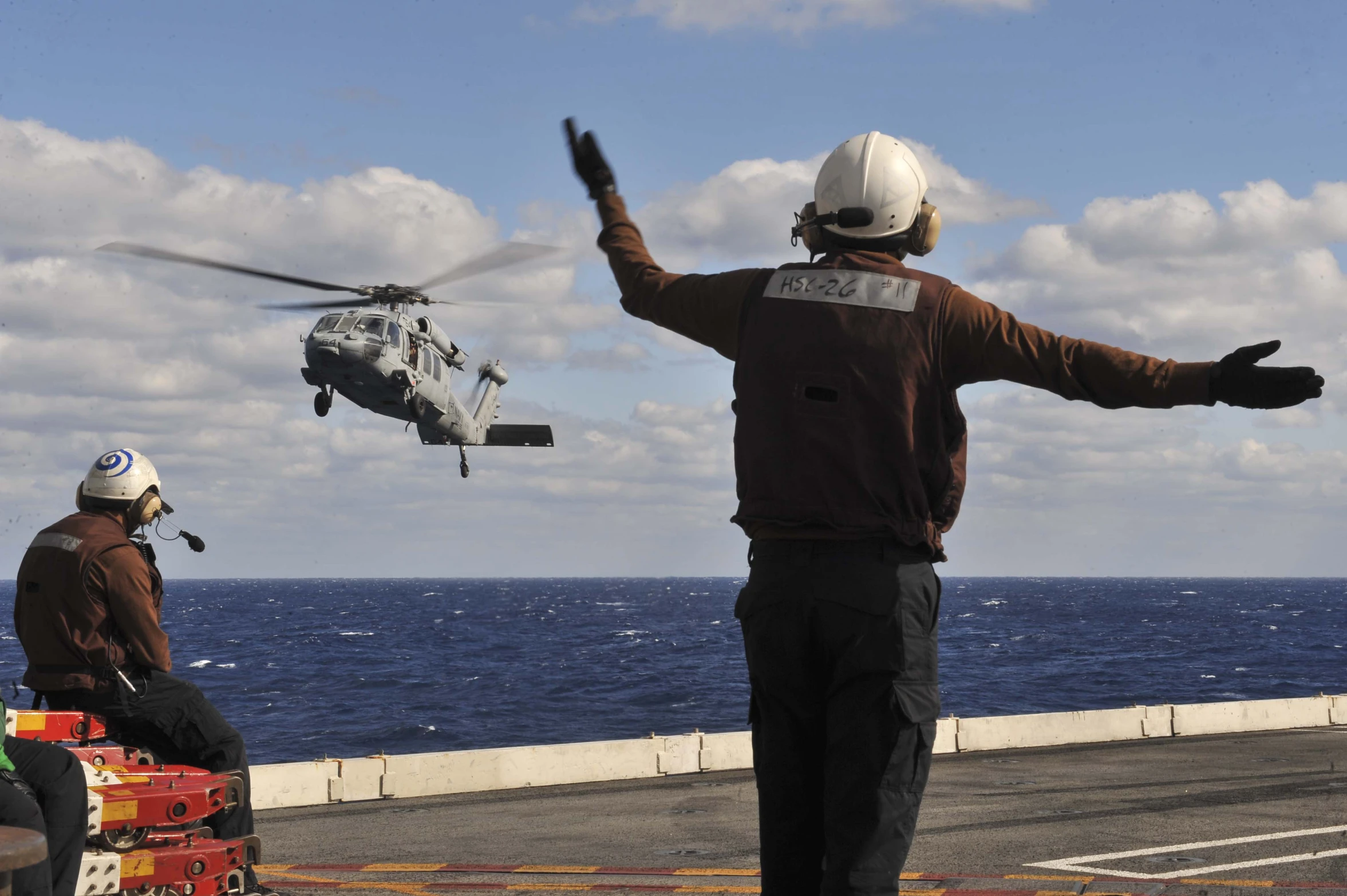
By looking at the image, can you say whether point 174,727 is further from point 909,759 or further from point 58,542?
point 909,759

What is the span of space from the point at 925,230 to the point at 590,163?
1.09m

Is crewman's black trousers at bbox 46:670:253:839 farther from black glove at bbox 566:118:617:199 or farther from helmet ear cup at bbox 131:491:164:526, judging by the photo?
black glove at bbox 566:118:617:199

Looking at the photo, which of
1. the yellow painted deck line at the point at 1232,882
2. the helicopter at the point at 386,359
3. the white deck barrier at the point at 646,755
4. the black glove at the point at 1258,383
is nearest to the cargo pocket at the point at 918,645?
the black glove at the point at 1258,383


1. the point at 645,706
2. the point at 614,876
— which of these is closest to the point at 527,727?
the point at 645,706

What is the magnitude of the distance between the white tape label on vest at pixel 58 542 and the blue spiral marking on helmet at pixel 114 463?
446 mm

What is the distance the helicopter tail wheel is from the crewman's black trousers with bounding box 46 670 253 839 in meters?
19.3

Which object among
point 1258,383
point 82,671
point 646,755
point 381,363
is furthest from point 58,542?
point 381,363

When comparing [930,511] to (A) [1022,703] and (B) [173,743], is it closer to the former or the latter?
(B) [173,743]

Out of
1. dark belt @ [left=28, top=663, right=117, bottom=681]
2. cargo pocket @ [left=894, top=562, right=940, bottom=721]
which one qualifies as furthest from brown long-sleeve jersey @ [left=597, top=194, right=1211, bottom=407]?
dark belt @ [left=28, top=663, right=117, bottom=681]

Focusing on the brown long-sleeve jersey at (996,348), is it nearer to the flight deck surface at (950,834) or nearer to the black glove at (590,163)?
the black glove at (590,163)

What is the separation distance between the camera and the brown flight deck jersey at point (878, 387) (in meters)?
3.08

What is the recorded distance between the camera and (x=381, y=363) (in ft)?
79.8

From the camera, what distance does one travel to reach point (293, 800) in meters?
11.5

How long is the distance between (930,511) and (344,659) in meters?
87.3
